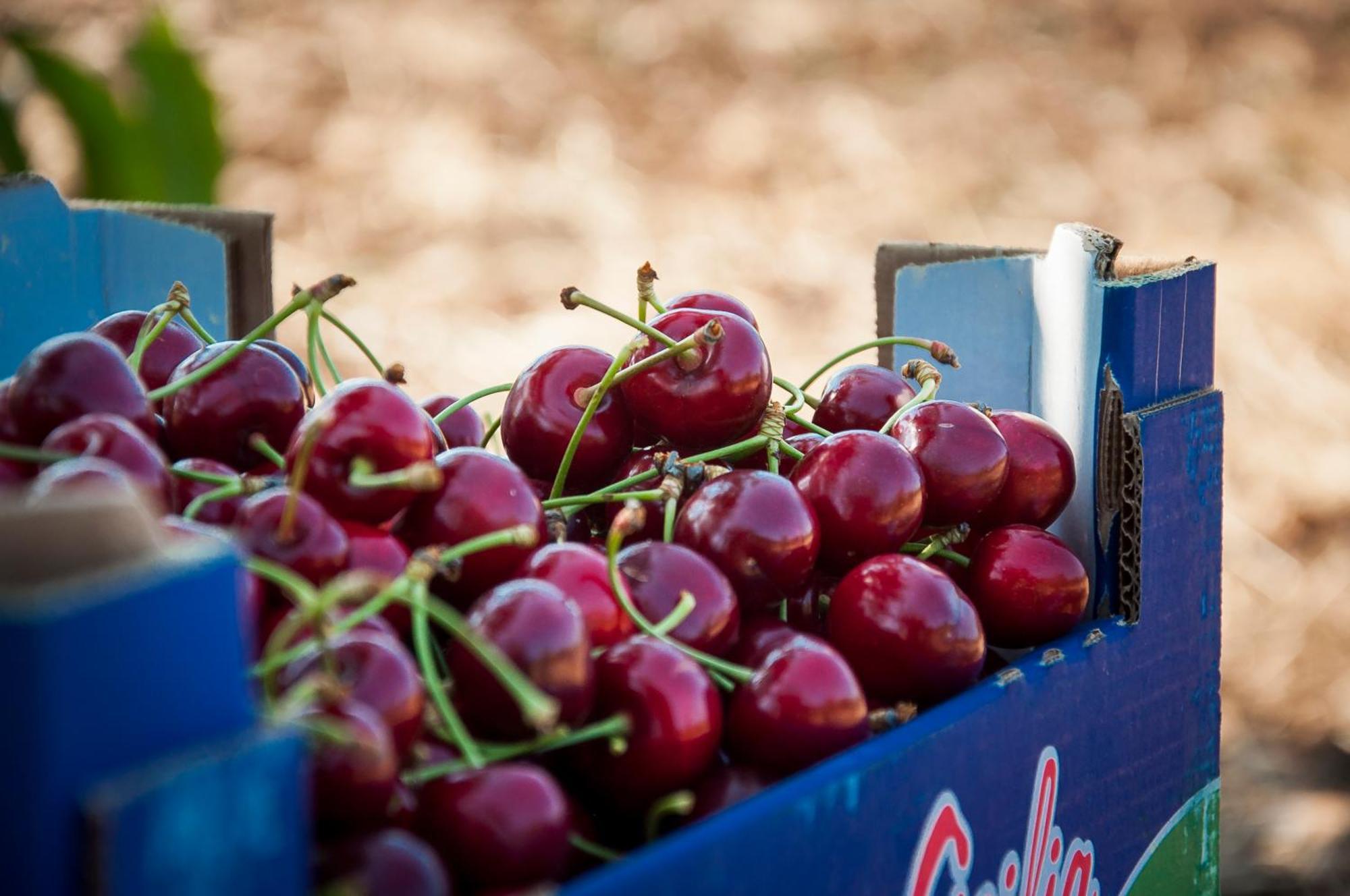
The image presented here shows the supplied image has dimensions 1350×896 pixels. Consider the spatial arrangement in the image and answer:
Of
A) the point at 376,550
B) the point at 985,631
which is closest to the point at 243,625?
the point at 376,550

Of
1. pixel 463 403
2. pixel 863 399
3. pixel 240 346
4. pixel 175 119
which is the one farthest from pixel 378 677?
pixel 175 119

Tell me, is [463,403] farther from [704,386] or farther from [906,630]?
[906,630]

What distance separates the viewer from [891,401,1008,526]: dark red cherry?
1158 millimetres

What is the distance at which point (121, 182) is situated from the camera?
140 inches

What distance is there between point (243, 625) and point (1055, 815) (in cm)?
72

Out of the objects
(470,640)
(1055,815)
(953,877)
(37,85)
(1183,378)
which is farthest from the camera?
(37,85)

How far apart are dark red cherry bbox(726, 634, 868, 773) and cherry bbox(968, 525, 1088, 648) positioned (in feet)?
0.87

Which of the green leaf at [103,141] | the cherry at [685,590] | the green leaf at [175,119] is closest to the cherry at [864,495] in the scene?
the cherry at [685,590]

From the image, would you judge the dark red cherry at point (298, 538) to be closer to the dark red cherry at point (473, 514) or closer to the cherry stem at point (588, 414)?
the dark red cherry at point (473, 514)

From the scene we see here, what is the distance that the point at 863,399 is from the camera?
1.29 m

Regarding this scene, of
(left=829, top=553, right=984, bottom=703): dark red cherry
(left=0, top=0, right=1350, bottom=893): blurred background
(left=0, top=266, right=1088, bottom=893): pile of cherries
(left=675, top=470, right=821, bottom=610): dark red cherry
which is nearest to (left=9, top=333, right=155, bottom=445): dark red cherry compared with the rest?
(left=0, top=266, right=1088, bottom=893): pile of cherries

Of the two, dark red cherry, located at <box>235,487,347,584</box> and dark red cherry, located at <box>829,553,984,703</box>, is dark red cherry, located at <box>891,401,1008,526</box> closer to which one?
dark red cherry, located at <box>829,553,984,703</box>

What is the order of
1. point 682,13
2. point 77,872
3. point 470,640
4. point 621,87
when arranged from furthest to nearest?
point 682,13 < point 621,87 < point 470,640 < point 77,872

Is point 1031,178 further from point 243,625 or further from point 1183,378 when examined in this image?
point 243,625
